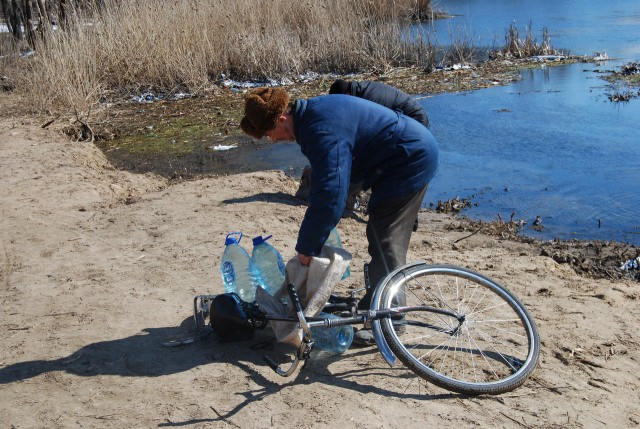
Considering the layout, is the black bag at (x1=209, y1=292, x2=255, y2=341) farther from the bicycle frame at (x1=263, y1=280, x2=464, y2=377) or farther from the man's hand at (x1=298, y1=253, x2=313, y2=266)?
the man's hand at (x1=298, y1=253, x2=313, y2=266)

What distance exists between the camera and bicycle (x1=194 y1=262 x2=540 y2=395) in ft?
13.2

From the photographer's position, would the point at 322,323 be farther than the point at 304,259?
No

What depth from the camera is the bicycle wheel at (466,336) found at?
4023mm

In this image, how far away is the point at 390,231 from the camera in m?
4.57

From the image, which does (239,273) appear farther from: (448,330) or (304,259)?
(448,330)

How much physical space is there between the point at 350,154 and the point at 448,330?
48.3 inches

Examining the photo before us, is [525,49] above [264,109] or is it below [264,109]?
below

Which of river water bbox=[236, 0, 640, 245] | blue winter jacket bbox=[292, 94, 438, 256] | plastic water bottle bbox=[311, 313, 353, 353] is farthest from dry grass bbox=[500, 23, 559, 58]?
plastic water bottle bbox=[311, 313, 353, 353]

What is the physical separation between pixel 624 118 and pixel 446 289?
852cm

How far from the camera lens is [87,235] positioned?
268 inches

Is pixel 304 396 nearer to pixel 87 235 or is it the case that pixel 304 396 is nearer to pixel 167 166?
pixel 87 235

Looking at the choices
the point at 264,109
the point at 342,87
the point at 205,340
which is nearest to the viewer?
the point at 264,109

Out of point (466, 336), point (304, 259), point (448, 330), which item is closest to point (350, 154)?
point (304, 259)

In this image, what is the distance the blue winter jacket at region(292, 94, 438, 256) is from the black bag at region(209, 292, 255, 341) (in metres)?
0.63
